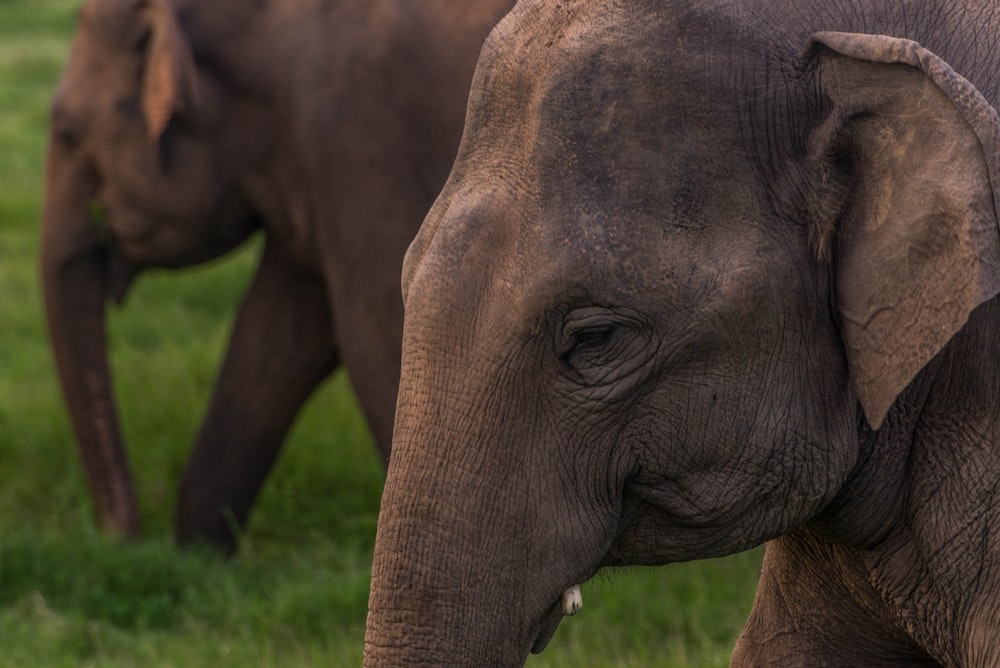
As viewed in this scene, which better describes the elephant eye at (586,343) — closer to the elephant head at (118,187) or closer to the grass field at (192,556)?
the grass field at (192,556)

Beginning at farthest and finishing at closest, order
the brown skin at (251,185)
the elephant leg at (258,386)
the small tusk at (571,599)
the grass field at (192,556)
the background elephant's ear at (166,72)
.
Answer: the elephant leg at (258,386)
the background elephant's ear at (166,72)
the brown skin at (251,185)
the grass field at (192,556)
the small tusk at (571,599)

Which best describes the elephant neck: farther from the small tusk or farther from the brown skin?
the brown skin

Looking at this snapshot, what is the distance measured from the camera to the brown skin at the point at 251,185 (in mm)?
4871

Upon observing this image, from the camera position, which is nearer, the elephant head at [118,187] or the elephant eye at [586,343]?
the elephant eye at [586,343]

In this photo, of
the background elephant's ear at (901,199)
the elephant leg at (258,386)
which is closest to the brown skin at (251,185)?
the elephant leg at (258,386)

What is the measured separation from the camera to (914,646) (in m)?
2.45

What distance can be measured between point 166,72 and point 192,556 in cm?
146

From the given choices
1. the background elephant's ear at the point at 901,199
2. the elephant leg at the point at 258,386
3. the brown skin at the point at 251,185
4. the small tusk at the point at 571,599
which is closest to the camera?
the background elephant's ear at the point at 901,199

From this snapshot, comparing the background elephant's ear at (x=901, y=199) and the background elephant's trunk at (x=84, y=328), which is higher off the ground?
the background elephant's ear at (x=901, y=199)

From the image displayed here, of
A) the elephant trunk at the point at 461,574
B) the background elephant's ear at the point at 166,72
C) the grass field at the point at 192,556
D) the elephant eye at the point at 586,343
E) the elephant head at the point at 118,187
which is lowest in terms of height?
the grass field at the point at 192,556

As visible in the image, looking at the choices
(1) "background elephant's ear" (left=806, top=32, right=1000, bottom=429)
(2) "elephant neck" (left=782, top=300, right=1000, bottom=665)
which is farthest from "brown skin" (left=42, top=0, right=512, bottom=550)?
(1) "background elephant's ear" (left=806, top=32, right=1000, bottom=429)

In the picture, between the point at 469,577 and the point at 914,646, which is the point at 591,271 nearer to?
the point at 469,577

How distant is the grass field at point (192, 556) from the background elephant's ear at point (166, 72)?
1295 mm

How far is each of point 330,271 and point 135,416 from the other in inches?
70.8
